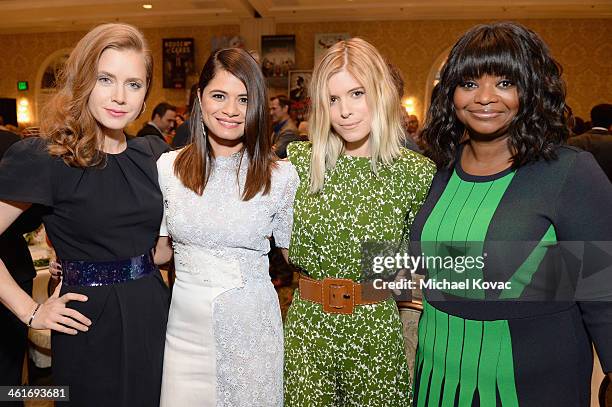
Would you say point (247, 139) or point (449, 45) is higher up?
point (449, 45)

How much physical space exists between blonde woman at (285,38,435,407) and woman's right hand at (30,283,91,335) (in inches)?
26.8

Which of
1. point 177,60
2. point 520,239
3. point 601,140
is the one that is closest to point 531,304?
point 520,239

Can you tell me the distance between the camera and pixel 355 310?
1612mm

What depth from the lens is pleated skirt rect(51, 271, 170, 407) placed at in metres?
1.57

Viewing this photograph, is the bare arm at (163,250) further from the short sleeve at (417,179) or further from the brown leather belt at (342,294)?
the short sleeve at (417,179)

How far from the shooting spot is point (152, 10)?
10109 millimetres

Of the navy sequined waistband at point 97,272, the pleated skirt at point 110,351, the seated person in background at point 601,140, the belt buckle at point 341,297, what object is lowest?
the pleated skirt at point 110,351

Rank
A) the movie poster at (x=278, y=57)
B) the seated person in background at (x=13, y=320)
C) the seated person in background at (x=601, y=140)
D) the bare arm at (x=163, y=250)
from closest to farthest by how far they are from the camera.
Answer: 1. the bare arm at (x=163, y=250)
2. the seated person in background at (x=13, y=320)
3. the seated person in background at (x=601, y=140)
4. the movie poster at (x=278, y=57)

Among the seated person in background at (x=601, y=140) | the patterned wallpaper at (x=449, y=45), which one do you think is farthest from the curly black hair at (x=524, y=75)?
the patterned wallpaper at (x=449, y=45)

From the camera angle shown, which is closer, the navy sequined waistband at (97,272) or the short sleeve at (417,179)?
the navy sequined waistband at (97,272)

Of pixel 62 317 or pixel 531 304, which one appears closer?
pixel 531 304

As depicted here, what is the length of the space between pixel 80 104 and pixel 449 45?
9.87 metres

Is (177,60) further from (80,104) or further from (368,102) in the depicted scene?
(368,102)

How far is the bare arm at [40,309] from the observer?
151cm
